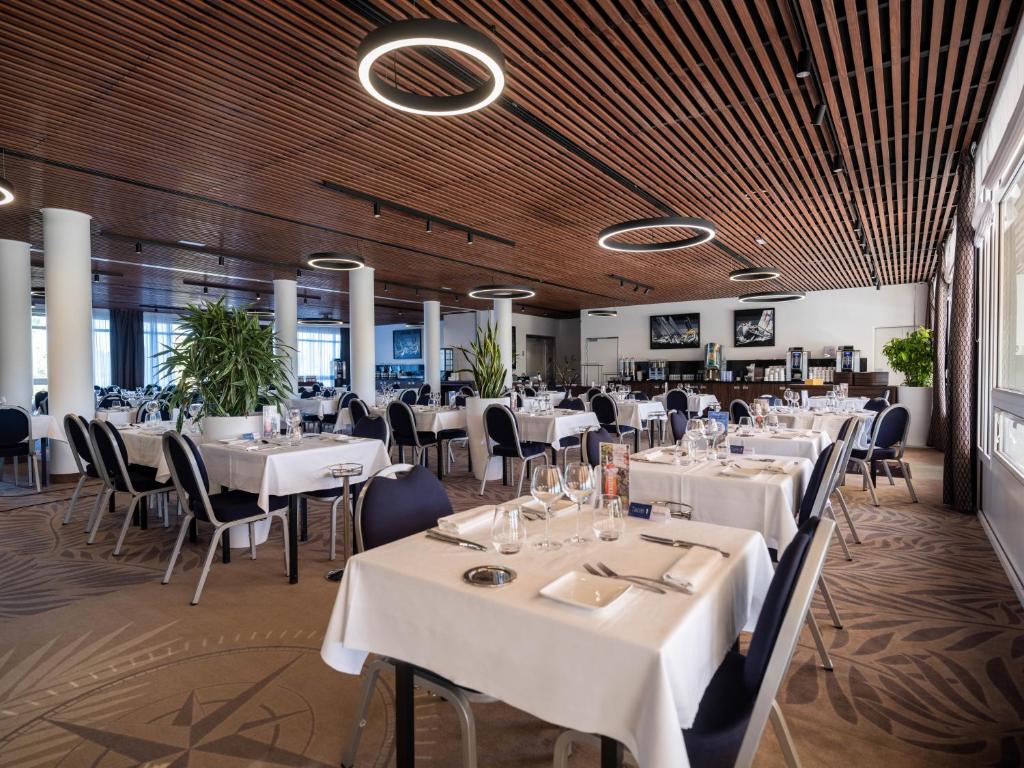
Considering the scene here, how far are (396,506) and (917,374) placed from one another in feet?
36.8

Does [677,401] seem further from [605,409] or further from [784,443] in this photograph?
[784,443]

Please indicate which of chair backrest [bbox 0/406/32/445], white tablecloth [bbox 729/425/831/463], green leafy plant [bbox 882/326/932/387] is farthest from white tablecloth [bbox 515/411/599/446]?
green leafy plant [bbox 882/326/932/387]

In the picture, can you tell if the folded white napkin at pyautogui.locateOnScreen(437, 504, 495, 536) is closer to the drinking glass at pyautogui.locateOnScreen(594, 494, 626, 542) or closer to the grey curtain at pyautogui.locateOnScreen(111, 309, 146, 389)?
the drinking glass at pyautogui.locateOnScreen(594, 494, 626, 542)

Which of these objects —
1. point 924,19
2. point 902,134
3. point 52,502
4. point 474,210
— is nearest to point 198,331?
point 52,502

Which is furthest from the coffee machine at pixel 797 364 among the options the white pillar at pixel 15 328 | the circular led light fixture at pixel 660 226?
the white pillar at pixel 15 328

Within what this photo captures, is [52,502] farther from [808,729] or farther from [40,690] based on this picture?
[808,729]

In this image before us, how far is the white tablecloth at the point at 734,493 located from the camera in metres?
3.15

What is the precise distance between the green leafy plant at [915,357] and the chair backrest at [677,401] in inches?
149

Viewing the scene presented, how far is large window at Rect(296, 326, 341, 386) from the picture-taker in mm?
23562

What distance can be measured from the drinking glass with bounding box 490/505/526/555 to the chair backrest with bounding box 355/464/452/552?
0.54 m

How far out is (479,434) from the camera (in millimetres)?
7340

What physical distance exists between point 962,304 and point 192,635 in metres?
7.01

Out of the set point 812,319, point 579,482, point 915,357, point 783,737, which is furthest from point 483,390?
point 812,319

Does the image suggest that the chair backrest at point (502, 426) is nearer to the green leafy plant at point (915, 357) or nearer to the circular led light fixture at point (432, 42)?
the circular led light fixture at point (432, 42)
